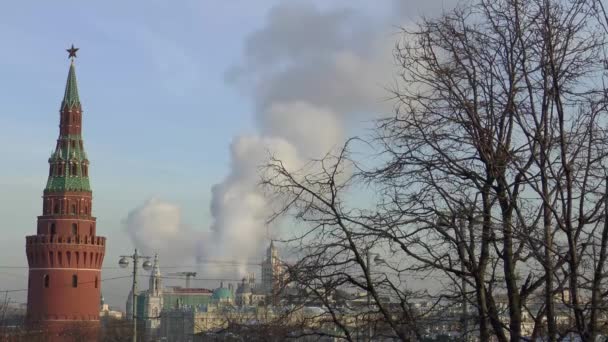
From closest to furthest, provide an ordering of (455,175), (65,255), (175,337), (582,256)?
1. (582,256)
2. (455,175)
3. (65,255)
4. (175,337)

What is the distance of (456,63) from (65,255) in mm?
87023

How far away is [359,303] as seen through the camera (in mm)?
8375

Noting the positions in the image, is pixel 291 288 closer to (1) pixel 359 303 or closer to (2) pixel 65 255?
(1) pixel 359 303

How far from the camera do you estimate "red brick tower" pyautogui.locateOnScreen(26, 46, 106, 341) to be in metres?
90.6

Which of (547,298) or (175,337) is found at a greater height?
(175,337)

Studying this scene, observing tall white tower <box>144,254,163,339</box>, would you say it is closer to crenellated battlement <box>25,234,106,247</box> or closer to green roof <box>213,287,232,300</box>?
green roof <box>213,287,232,300</box>

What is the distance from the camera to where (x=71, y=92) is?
9456cm

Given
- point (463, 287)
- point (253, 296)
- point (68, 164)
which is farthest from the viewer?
point (68, 164)

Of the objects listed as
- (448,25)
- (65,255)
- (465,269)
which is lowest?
(465,269)

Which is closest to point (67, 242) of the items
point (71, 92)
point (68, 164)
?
point (68, 164)

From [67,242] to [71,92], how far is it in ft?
46.6

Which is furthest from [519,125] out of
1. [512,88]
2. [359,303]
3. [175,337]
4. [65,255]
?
[175,337]

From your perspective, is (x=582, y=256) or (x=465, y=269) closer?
(x=582, y=256)

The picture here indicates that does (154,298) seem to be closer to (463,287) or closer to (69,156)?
(69,156)
